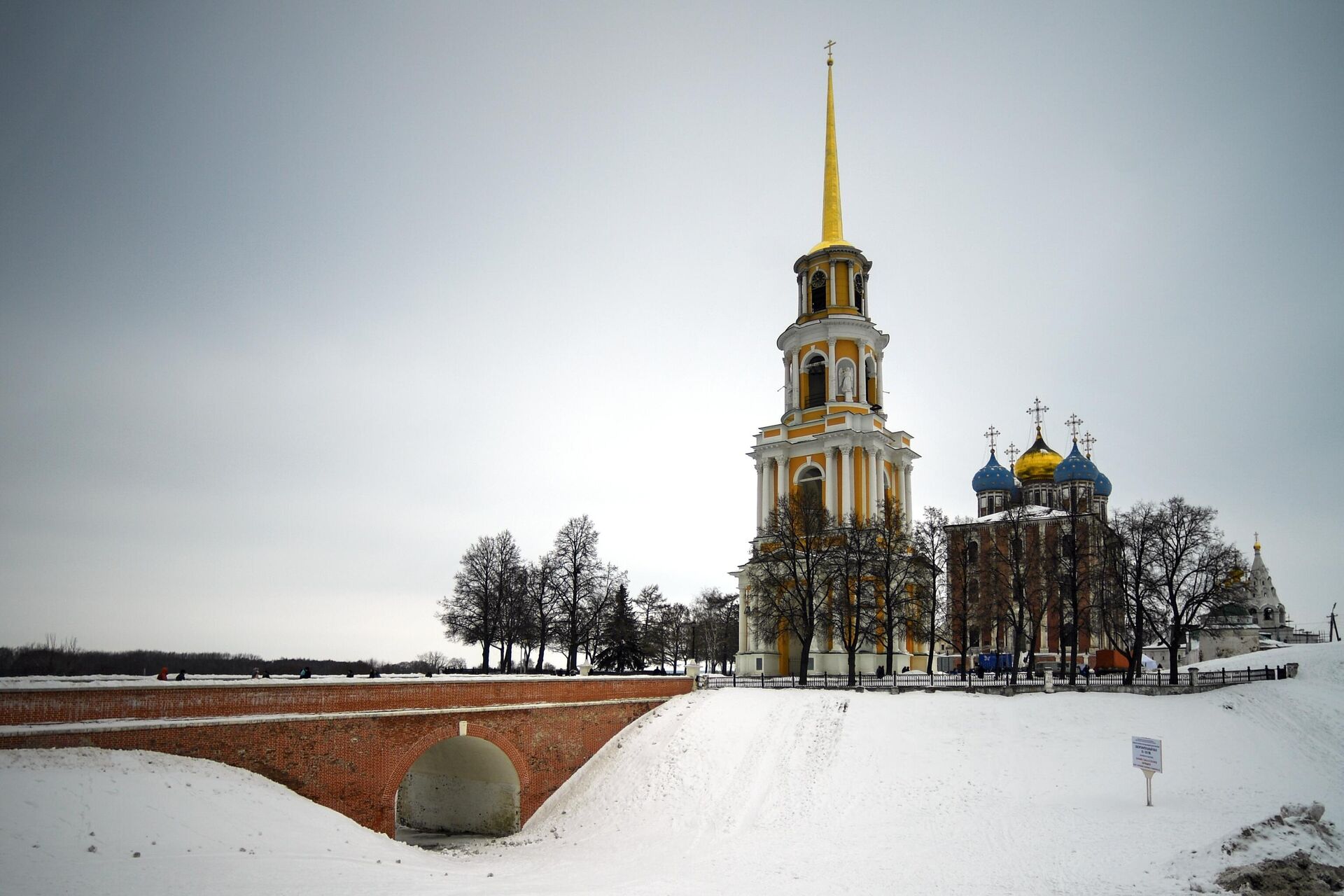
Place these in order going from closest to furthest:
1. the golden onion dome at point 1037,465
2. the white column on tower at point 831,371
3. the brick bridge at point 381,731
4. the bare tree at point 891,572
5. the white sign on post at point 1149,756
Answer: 1. the brick bridge at point 381,731
2. the white sign on post at point 1149,756
3. the bare tree at point 891,572
4. the white column on tower at point 831,371
5. the golden onion dome at point 1037,465

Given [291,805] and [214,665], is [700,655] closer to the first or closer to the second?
[214,665]

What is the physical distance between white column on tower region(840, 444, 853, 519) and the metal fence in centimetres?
771

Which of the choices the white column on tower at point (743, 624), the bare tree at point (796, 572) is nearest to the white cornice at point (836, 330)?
the bare tree at point (796, 572)

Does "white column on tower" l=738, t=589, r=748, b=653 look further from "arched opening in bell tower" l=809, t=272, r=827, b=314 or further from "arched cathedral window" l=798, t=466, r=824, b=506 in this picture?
"arched opening in bell tower" l=809, t=272, r=827, b=314

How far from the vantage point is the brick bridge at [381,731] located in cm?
1633

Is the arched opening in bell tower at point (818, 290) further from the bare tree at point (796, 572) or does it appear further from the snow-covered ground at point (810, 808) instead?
the snow-covered ground at point (810, 808)

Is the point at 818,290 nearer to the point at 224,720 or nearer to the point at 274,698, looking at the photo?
the point at 274,698

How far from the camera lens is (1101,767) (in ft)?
73.2

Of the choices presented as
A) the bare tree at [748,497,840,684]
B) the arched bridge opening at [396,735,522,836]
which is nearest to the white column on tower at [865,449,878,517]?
the bare tree at [748,497,840,684]

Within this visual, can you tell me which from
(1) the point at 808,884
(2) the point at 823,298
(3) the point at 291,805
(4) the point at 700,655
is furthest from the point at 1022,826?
(4) the point at 700,655

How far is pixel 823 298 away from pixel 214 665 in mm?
37529

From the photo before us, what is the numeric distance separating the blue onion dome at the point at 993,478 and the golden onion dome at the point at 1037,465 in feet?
2.99

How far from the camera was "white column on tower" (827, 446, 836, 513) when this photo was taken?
41781mm

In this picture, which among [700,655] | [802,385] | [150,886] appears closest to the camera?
[150,886]
